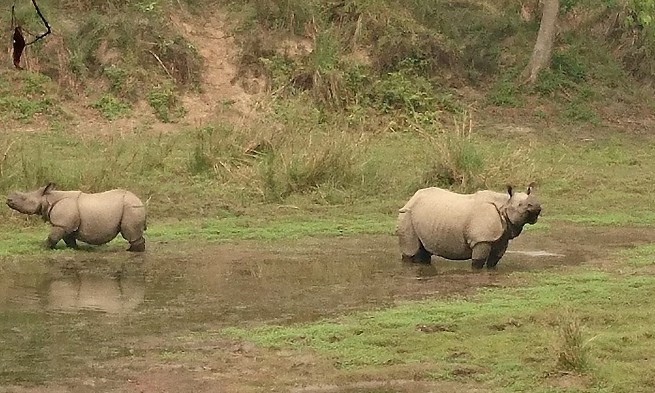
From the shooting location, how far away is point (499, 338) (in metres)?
9.16

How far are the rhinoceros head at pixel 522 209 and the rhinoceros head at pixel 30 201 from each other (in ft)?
16.5

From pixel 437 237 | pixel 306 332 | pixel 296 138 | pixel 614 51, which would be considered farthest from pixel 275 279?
pixel 614 51

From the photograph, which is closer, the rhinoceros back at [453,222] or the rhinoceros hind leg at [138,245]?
the rhinoceros back at [453,222]

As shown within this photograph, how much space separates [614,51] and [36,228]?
18738 mm

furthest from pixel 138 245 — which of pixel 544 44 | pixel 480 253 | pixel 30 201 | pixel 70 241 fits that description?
pixel 544 44

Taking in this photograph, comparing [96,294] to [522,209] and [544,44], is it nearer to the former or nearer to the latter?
[522,209]

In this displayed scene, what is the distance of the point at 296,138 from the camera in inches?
739

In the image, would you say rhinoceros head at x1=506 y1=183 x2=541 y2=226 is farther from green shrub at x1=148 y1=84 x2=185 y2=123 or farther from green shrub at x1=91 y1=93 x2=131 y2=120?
green shrub at x1=91 y1=93 x2=131 y2=120

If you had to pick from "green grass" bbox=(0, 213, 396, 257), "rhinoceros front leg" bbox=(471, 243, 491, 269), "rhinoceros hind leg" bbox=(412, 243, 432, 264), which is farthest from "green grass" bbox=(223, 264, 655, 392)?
"green grass" bbox=(0, 213, 396, 257)

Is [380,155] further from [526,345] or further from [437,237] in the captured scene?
[526,345]

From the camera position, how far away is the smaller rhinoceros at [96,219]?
13656 millimetres

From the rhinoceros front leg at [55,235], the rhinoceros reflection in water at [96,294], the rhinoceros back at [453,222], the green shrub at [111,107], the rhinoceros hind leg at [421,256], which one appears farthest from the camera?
the green shrub at [111,107]

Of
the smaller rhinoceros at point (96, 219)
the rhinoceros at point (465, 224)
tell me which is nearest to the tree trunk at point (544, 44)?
the rhinoceros at point (465, 224)

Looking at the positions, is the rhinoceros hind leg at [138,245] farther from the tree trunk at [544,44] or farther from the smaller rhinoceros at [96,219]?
the tree trunk at [544,44]
